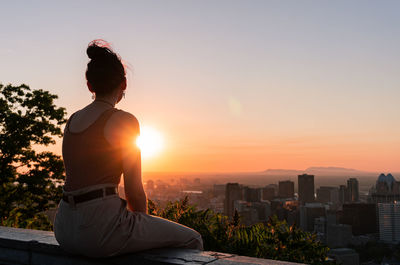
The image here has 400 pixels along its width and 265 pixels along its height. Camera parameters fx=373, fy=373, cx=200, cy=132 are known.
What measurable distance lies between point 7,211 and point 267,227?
57.2ft

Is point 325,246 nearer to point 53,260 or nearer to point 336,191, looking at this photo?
point 53,260

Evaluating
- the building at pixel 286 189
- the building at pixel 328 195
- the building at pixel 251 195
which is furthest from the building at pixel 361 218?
the building at pixel 328 195

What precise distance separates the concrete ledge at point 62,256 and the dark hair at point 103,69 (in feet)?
4.41

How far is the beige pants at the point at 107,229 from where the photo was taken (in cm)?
276

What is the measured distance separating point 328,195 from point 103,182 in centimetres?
11845

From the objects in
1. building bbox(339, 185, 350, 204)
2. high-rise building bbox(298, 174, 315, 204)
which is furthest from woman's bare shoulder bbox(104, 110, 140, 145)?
building bbox(339, 185, 350, 204)

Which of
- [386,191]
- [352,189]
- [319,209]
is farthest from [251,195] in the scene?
[352,189]

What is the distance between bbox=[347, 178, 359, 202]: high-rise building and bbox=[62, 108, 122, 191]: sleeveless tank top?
118938 millimetres

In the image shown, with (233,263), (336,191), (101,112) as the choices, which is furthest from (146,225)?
(336,191)

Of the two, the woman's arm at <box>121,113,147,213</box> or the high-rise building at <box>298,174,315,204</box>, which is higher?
the woman's arm at <box>121,113,147,213</box>

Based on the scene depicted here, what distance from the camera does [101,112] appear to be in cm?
289

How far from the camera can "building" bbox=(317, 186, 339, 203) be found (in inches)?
4409

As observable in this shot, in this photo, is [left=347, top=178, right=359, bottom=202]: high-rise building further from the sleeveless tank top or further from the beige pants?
the sleeveless tank top

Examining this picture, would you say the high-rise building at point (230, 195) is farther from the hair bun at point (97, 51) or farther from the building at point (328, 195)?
the hair bun at point (97, 51)
